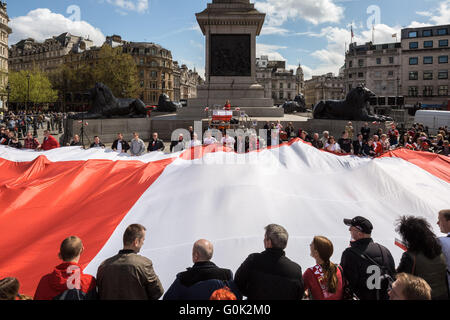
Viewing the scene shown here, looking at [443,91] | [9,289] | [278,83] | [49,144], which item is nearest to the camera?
[9,289]

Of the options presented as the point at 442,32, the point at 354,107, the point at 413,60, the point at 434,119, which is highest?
the point at 442,32

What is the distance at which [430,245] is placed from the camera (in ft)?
11.1

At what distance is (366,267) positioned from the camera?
3.36 metres

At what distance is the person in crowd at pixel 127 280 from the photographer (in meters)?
3.14

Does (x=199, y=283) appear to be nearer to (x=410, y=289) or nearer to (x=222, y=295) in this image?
(x=222, y=295)

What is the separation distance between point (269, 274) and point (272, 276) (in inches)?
1.3

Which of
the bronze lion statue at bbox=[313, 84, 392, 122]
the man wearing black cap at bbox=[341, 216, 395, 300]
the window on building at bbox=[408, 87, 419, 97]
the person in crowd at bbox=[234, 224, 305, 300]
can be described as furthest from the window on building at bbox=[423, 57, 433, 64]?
the person in crowd at bbox=[234, 224, 305, 300]

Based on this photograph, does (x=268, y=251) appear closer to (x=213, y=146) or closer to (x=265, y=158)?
(x=265, y=158)

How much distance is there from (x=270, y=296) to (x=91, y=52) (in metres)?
121

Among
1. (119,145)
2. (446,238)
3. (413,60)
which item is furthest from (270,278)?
(413,60)

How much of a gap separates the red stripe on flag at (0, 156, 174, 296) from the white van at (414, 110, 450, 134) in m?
25.7

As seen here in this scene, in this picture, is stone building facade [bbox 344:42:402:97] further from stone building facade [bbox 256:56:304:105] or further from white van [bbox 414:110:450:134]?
white van [bbox 414:110:450:134]

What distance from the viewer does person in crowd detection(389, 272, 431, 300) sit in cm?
250

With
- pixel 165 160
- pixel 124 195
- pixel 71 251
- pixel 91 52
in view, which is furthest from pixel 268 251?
pixel 91 52
